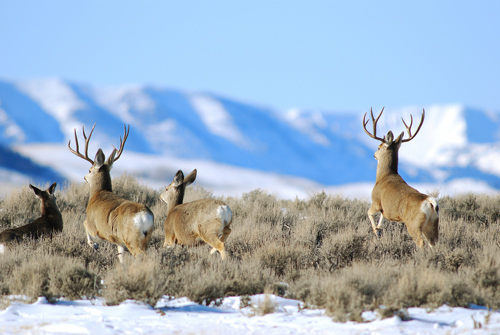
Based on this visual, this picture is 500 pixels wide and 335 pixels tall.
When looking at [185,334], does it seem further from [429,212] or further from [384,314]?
[429,212]

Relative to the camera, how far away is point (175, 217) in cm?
890

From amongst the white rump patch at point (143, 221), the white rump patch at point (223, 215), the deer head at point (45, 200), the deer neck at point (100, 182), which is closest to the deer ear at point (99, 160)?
the deer neck at point (100, 182)

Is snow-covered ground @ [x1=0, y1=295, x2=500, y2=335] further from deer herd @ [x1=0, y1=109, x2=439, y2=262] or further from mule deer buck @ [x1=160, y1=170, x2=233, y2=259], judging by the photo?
mule deer buck @ [x1=160, y1=170, x2=233, y2=259]

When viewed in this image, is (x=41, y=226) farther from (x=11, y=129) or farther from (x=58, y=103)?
(x=58, y=103)

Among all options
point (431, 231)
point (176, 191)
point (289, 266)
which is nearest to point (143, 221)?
point (176, 191)

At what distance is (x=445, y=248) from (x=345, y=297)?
2.87 metres

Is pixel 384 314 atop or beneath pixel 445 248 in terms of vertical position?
beneath

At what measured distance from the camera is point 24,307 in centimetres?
602

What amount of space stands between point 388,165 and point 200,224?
361cm

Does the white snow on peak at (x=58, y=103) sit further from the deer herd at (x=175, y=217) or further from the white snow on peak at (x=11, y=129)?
the deer herd at (x=175, y=217)

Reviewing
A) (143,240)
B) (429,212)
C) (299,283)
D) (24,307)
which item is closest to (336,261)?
(429,212)

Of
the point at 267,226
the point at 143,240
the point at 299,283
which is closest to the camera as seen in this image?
the point at 299,283

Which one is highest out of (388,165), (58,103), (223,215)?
(58,103)

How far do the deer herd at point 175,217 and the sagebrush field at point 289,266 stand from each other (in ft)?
0.77
